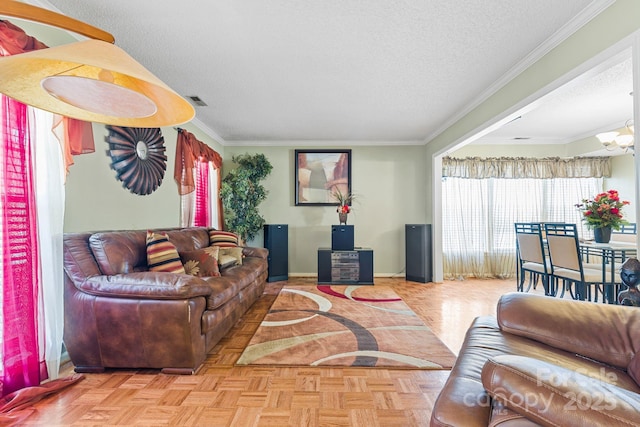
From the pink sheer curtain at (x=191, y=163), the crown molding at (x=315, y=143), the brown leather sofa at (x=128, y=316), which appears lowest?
the brown leather sofa at (x=128, y=316)

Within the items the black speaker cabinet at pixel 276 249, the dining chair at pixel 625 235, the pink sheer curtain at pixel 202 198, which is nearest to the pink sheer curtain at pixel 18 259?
the pink sheer curtain at pixel 202 198

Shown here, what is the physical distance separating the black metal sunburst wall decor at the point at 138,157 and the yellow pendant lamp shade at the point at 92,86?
186 cm

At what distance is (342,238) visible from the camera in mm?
4871

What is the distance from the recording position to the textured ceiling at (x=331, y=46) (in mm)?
1986

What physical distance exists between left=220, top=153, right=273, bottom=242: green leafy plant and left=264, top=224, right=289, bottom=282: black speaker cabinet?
0.24 metres

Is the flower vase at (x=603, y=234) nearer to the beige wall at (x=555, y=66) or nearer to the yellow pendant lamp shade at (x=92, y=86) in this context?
the beige wall at (x=555, y=66)

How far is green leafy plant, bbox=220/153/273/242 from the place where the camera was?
187 inches

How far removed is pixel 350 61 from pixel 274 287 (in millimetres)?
3289

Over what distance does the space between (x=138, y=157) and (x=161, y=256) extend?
117 cm

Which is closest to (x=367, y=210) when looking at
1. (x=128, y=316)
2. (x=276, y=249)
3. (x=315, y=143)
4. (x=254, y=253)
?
(x=315, y=143)

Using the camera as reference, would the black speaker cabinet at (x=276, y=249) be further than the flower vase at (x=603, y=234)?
Yes

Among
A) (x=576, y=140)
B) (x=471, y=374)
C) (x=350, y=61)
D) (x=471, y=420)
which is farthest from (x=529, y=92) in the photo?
(x=576, y=140)

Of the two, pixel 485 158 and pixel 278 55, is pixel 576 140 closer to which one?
pixel 485 158

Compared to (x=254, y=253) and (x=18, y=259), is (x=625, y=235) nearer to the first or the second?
(x=254, y=253)
